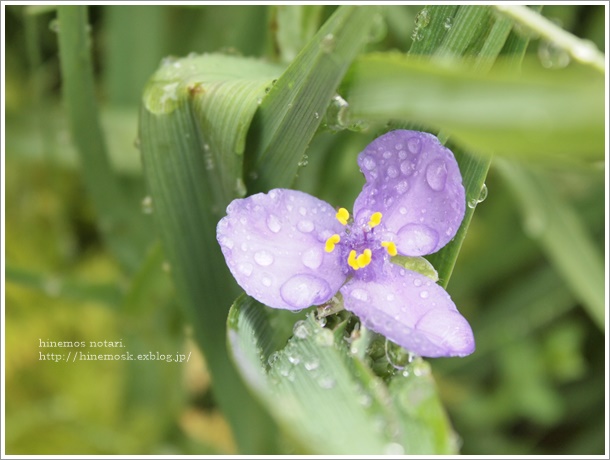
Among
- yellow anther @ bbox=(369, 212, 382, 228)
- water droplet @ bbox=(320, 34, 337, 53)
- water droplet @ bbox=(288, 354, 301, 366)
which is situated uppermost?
water droplet @ bbox=(320, 34, 337, 53)

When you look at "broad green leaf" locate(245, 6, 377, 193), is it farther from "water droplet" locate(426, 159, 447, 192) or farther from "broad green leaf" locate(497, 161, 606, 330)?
"broad green leaf" locate(497, 161, 606, 330)

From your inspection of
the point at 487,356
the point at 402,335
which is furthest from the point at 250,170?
the point at 487,356

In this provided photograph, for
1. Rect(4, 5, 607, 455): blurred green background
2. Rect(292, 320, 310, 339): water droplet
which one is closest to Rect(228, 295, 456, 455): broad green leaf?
Rect(292, 320, 310, 339): water droplet

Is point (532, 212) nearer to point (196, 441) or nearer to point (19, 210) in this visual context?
point (196, 441)

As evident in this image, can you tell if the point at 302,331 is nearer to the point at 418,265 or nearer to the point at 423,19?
the point at 418,265

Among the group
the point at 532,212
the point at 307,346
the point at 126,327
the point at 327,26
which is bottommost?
the point at 126,327

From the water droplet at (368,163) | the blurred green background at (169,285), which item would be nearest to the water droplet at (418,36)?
the water droplet at (368,163)

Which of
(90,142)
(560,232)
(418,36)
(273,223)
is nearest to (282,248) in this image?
(273,223)

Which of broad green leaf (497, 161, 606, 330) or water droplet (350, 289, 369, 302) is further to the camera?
broad green leaf (497, 161, 606, 330)
